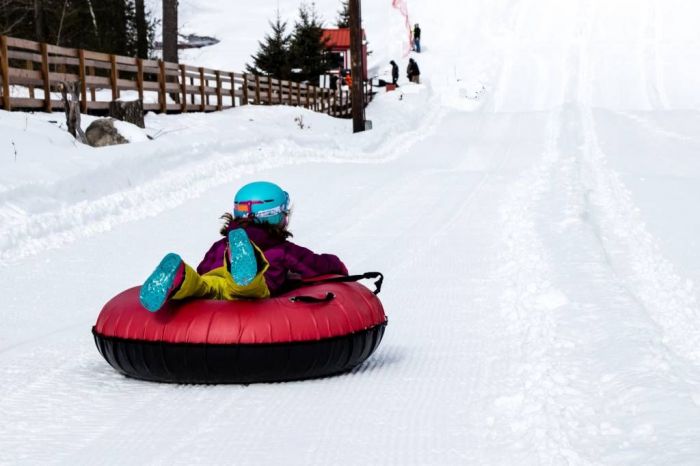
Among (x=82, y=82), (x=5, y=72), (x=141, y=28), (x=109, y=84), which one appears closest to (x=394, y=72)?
(x=141, y=28)

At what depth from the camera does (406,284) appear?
7.73 metres

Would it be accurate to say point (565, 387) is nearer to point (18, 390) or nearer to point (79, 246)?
point (18, 390)

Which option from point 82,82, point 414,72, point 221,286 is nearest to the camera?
point 221,286

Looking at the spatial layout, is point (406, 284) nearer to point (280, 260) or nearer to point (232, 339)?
point (280, 260)

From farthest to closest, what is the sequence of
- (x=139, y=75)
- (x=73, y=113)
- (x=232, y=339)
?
(x=139, y=75) → (x=73, y=113) → (x=232, y=339)

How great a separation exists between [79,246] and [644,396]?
21.6 ft

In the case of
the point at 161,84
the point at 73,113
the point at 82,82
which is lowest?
the point at 73,113

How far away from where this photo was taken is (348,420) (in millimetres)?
4043

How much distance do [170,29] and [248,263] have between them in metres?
20.9

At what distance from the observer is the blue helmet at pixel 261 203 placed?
4.98 m

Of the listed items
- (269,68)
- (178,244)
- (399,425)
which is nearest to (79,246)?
(178,244)

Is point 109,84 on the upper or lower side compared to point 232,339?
upper

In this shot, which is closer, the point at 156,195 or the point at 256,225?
the point at 256,225

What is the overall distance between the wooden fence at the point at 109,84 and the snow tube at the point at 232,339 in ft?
35.1
